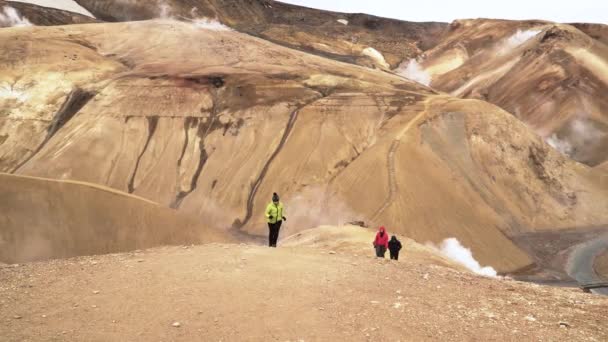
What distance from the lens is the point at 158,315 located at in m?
7.23

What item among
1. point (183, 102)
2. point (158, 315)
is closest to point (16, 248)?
point (158, 315)

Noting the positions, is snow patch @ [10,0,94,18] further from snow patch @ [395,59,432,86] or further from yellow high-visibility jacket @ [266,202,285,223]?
yellow high-visibility jacket @ [266,202,285,223]

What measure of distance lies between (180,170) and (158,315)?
2846 centimetres

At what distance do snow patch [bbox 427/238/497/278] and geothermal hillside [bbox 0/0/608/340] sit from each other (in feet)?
1.28

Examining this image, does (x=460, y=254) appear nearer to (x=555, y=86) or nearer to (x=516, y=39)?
(x=555, y=86)

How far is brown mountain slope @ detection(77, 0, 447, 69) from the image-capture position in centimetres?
8838

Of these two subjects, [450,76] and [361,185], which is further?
[450,76]

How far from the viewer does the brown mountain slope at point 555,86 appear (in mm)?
55344

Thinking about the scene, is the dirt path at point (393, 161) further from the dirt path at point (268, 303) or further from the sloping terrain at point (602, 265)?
the dirt path at point (268, 303)

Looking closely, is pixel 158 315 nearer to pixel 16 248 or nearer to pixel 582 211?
pixel 16 248

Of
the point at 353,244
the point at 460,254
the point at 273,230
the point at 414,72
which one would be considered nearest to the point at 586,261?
the point at 460,254

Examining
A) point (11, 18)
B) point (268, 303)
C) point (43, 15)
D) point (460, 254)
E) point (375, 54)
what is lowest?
point (460, 254)

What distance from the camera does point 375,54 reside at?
97562 mm

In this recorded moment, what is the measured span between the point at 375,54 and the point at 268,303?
9276 cm
